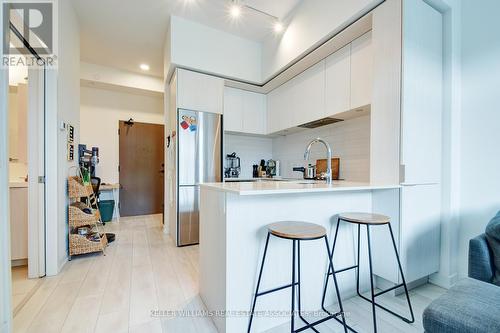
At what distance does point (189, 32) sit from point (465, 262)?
401 cm

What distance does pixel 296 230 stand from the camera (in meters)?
1.25

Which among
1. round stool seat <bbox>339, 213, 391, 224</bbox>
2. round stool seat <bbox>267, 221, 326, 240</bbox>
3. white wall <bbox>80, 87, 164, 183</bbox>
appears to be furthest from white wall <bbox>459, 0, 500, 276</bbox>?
white wall <bbox>80, 87, 164, 183</bbox>

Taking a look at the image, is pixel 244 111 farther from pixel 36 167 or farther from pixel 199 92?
pixel 36 167

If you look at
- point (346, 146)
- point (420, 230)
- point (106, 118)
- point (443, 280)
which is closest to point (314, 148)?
point (346, 146)

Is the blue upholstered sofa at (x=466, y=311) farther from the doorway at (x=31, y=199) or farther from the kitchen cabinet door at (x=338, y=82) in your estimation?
the doorway at (x=31, y=199)

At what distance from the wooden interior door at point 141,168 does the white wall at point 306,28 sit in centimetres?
301

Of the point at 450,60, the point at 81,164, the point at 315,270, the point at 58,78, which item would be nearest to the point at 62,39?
the point at 58,78

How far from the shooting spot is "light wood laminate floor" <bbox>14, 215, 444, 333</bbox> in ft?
4.77

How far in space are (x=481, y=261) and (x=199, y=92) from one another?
10.6 feet

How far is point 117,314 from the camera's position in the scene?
61.9 inches

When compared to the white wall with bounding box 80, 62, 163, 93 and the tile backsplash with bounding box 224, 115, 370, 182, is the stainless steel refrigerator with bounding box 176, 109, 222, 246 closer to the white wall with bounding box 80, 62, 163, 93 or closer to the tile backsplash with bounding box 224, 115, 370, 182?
the tile backsplash with bounding box 224, 115, 370, 182

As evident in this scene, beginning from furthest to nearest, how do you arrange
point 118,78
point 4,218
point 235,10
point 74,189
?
point 118,78 → point 235,10 → point 74,189 → point 4,218

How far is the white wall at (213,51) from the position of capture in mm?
2932

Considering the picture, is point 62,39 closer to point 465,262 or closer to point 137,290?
point 137,290
